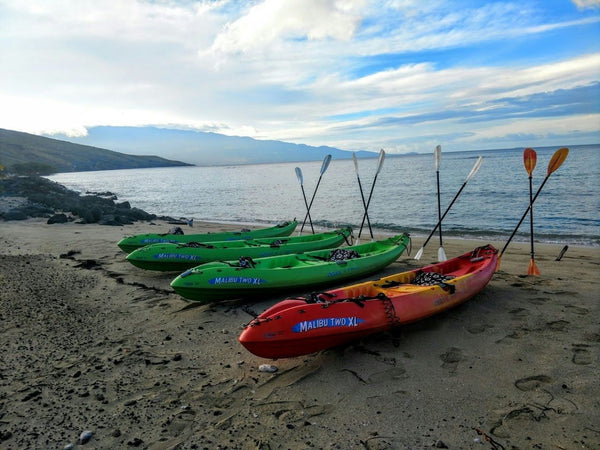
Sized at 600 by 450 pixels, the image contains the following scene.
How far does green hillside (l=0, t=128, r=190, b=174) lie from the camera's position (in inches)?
4107

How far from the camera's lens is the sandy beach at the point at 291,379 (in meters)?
3.30

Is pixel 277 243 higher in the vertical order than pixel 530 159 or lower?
lower

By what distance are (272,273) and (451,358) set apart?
3262 millimetres

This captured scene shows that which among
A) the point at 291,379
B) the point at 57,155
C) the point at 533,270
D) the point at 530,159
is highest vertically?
the point at 57,155

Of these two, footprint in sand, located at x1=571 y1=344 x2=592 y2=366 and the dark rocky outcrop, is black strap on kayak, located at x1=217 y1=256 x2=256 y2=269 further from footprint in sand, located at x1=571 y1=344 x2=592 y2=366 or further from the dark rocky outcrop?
the dark rocky outcrop

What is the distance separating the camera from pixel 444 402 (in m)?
3.72

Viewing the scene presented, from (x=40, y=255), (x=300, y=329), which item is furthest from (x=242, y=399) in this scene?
(x=40, y=255)

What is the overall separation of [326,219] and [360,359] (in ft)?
55.0

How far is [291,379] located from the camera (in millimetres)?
4242

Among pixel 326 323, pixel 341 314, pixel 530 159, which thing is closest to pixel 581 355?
pixel 341 314

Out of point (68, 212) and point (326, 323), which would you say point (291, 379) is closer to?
point (326, 323)

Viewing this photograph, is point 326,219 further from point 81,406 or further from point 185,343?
point 81,406

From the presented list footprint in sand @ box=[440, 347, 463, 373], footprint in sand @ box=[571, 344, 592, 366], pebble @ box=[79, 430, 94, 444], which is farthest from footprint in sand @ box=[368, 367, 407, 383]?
pebble @ box=[79, 430, 94, 444]

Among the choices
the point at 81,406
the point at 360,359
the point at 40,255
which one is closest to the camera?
the point at 81,406
